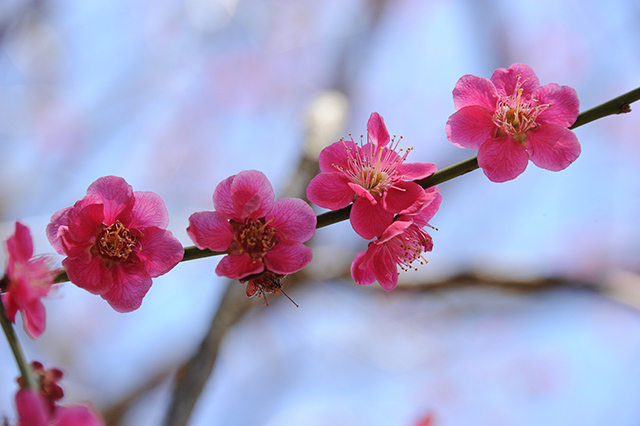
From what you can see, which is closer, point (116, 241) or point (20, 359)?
point (20, 359)

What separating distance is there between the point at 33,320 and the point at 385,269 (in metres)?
0.53

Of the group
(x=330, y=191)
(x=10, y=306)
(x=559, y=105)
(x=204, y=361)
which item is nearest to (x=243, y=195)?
(x=330, y=191)

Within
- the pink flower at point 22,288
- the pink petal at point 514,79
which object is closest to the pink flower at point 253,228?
the pink flower at point 22,288

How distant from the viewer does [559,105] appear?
2.52 ft

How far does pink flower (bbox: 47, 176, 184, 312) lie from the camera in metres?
0.69

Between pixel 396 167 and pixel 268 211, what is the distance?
0.23m

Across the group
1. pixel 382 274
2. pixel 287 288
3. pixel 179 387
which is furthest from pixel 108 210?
pixel 287 288

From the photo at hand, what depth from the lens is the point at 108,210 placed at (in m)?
0.74

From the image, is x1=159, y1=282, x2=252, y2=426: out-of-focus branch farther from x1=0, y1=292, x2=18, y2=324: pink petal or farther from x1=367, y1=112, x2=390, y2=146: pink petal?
x1=367, y1=112, x2=390, y2=146: pink petal

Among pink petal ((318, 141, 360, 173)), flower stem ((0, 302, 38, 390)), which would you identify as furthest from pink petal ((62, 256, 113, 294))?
pink petal ((318, 141, 360, 173))

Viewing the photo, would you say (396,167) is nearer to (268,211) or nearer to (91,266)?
(268,211)

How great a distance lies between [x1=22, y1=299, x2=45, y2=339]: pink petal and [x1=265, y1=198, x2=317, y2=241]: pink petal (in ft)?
1.13

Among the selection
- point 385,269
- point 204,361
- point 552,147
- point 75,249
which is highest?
point 75,249

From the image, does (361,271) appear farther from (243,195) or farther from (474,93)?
(474,93)
